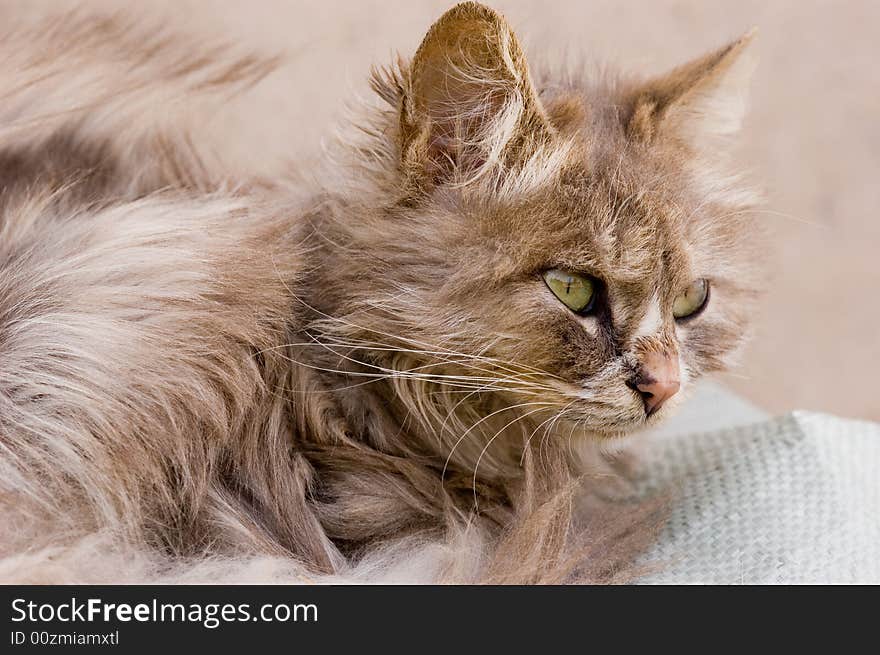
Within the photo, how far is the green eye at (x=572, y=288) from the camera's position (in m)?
1.03

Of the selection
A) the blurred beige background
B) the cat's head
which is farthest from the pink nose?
the blurred beige background

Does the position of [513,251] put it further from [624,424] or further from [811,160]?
[811,160]

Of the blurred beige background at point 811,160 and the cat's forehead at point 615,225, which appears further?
the blurred beige background at point 811,160

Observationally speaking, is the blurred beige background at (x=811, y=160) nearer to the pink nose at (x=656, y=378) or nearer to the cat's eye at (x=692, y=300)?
the cat's eye at (x=692, y=300)

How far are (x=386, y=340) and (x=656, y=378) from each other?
310mm

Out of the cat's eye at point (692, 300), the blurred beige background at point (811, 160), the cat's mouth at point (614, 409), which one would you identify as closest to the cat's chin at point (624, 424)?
the cat's mouth at point (614, 409)

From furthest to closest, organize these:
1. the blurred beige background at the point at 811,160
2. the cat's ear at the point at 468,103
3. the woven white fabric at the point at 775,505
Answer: the blurred beige background at the point at 811,160 < the woven white fabric at the point at 775,505 < the cat's ear at the point at 468,103

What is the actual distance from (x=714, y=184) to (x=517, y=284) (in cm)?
34

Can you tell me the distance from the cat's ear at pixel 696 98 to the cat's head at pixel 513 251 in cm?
10

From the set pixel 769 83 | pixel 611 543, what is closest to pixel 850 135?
pixel 769 83

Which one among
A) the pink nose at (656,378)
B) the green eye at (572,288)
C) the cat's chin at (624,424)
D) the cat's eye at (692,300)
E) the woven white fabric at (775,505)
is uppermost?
the green eye at (572,288)

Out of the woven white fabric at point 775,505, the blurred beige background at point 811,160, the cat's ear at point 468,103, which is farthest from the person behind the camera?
the blurred beige background at point 811,160

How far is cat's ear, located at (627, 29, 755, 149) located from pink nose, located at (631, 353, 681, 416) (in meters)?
0.28
